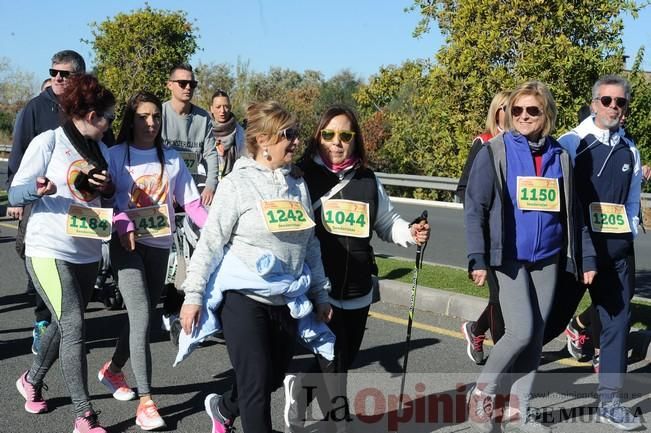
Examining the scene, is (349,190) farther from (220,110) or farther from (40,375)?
(220,110)

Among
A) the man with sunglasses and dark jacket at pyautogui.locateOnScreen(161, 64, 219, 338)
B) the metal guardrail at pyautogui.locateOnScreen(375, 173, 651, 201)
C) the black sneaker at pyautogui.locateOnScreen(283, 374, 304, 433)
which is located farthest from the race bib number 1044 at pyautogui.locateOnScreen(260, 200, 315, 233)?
the metal guardrail at pyautogui.locateOnScreen(375, 173, 651, 201)

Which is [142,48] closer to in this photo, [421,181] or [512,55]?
[421,181]

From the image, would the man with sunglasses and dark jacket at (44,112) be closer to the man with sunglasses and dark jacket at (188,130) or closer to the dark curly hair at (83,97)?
the dark curly hair at (83,97)

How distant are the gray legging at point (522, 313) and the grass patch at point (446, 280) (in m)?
2.35

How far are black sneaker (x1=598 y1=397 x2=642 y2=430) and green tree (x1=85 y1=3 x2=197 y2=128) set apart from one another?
22505 millimetres

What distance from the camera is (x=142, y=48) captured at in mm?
26562

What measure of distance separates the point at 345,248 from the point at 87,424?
1653 mm

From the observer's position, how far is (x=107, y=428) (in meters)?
4.95


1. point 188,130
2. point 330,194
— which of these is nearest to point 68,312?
point 330,194

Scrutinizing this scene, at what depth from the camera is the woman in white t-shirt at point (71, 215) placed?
4.72 metres

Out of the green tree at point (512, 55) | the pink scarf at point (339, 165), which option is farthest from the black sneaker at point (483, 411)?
the green tree at point (512, 55)

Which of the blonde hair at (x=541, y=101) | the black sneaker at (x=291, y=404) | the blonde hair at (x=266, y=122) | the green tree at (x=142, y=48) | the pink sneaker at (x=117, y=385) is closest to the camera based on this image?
the blonde hair at (x=266, y=122)

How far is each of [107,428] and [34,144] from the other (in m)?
1.59

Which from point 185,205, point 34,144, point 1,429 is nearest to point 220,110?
point 185,205
